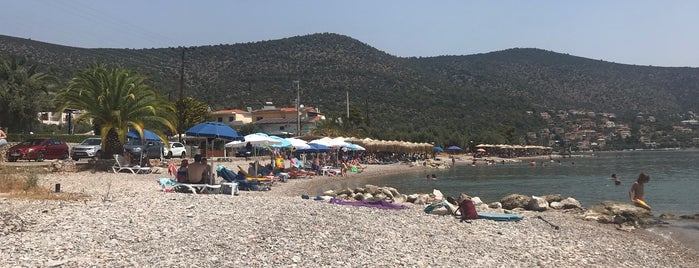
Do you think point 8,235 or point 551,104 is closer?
point 8,235

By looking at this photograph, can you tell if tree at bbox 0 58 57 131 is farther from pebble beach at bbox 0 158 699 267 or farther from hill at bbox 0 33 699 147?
hill at bbox 0 33 699 147

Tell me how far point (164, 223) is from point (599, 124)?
144 metres

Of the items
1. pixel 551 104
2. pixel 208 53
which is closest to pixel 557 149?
pixel 551 104

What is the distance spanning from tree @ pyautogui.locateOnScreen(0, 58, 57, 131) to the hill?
27430mm

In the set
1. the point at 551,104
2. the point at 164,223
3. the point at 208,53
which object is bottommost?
the point at 164,223

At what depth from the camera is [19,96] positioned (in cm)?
3525

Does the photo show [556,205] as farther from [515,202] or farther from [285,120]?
[285,120]

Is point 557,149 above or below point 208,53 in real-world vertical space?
below

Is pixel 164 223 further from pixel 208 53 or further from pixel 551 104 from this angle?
pixel 551 104

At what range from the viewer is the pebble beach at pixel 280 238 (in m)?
7.07

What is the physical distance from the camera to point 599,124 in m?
138

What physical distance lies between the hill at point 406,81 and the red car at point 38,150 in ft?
134

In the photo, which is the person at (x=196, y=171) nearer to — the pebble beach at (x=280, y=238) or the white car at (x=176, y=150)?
the pebble beach at (x=280, y=238)

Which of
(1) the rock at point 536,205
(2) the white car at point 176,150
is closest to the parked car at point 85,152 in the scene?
(2) the white car at point 176,150
